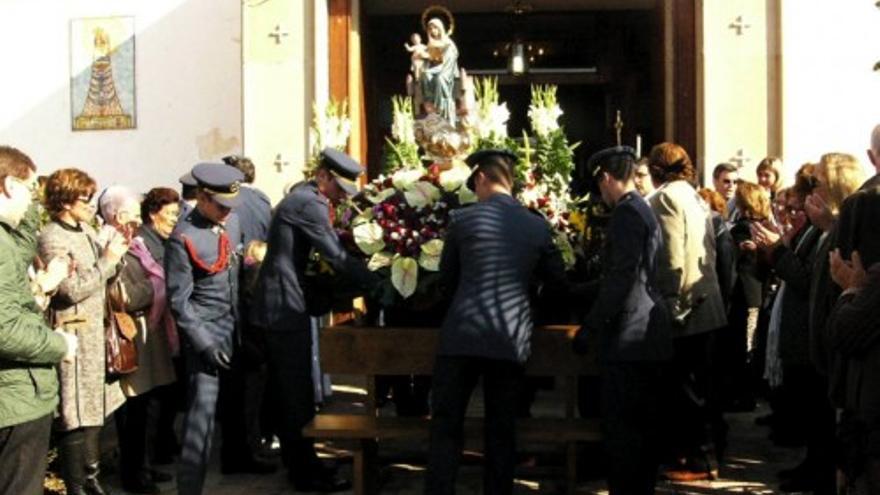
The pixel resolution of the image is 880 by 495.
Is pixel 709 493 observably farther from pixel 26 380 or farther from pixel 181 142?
pixel 181 142

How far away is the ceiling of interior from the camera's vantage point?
1514cm

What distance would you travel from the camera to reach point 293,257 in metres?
6.91

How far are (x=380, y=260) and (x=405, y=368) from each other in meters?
0.60

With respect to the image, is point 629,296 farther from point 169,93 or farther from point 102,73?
point 102,73

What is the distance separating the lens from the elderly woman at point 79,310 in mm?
6359

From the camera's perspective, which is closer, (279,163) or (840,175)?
(840,175)

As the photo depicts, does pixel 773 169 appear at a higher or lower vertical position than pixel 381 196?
higher

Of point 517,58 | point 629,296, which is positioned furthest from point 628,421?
point 517,58

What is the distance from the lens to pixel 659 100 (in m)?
13.4

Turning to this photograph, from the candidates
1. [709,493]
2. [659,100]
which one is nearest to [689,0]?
[659,100]

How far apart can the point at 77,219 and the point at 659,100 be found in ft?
26.9

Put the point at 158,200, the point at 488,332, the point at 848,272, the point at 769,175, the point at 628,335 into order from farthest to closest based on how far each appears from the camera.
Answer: the point at 769,175
the point at 158,200
the point at 628,335
the point at 488,332
the point at 848,272

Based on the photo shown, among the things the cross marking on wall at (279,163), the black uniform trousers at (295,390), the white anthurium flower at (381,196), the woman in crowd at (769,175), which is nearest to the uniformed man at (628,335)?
the white anthurium flower at (381,196)

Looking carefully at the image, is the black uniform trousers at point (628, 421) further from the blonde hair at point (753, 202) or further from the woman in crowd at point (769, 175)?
the woman in crowd at point (769, 175)
